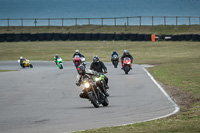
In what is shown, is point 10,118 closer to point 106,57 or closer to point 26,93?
point 26,93

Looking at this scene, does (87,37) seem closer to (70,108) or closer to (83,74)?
(83,74)

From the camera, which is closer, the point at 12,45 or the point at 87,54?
the point at 87,54

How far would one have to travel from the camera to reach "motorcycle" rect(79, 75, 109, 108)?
526 inches

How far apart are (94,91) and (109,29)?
196 ft

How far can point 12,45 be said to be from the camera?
63.6 m

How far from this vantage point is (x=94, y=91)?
13.6 meters

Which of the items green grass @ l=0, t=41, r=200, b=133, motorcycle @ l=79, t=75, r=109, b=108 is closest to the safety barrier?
green grass @ l=0, t=41, r=200, b=133

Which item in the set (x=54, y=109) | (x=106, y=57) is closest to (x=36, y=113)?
(x=54, y=109)

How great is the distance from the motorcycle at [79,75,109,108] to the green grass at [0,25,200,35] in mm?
54801

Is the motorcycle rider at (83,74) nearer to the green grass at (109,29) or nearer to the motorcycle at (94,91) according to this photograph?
the motorcycle at (94,91)

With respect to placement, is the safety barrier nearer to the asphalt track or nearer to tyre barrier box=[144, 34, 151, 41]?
tyre barrier box=[144, 34, 151, 41]

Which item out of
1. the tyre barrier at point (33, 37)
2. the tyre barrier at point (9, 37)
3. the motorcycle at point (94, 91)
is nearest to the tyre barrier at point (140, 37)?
the tyre barrier at point (33, 37)

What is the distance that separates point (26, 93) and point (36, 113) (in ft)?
18.6

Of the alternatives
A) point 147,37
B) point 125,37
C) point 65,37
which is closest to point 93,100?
point 147,37
